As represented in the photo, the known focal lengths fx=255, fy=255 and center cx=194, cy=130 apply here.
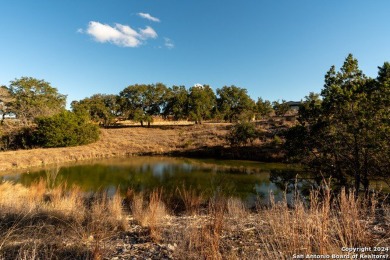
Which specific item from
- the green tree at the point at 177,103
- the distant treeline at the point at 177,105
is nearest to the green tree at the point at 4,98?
the distant treeline at the point at 177,105

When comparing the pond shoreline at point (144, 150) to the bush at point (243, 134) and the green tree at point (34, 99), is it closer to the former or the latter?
the bush at point (243, 134)

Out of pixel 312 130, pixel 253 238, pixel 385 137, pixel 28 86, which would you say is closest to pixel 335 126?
pixel 312 130

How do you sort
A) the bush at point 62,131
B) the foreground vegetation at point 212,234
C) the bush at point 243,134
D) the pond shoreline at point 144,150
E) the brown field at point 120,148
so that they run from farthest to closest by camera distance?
the bush at point 243,134 → the bush at point 62,131 → the pond shoreline at point 144,150 → the brown field at point 120,148 → the foreground vegetation at point 212,234

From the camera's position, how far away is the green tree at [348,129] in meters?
7.95

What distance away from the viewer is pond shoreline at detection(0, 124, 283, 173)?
22.2 metres

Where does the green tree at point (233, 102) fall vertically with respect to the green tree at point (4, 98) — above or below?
above

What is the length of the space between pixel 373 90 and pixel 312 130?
2183mm

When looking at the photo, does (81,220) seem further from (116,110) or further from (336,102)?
(116,110)

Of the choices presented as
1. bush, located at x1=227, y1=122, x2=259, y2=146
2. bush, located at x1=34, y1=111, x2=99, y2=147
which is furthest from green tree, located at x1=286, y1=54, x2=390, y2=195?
bush, located at x1=34, y1=111, x2=99, y2=147

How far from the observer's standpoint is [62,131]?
29031 mm

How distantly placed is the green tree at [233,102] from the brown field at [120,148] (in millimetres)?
11338

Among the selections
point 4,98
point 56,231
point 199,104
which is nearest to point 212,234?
Result: point 56,231

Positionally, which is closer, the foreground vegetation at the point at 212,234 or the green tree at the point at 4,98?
the foreground vegetation at the point at 212,234

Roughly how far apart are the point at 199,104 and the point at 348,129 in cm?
4287
